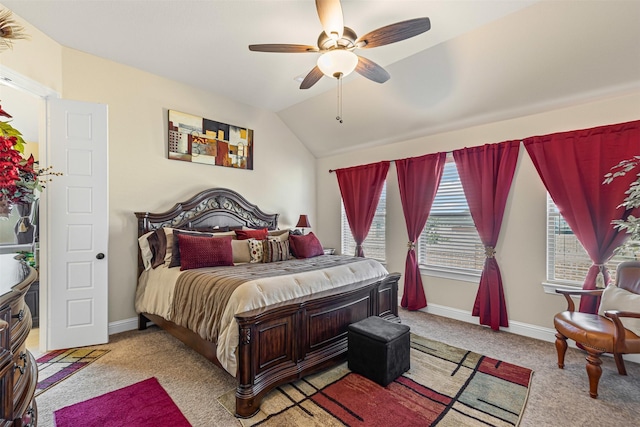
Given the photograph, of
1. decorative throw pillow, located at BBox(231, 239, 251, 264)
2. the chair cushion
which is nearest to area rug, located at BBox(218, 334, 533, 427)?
the chair cushion

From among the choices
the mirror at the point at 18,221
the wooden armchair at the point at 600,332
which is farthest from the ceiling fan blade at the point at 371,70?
the mirror at the point at 18,221

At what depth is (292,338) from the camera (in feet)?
7.36

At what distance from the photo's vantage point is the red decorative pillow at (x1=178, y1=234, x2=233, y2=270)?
2965mm

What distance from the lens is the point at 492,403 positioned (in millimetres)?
2080

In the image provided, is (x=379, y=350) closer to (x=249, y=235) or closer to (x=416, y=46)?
(x=249, y=235)

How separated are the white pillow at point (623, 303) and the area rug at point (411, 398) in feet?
2.71

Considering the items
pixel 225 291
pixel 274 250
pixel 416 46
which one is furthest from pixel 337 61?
pixel 274 250

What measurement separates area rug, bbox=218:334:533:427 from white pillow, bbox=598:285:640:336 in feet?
2.71

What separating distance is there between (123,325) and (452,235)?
14.4ft

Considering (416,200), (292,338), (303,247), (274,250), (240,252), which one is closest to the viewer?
(292,338)

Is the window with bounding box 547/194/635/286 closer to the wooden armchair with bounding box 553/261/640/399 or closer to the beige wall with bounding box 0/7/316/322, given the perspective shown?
the wooden armchair with bounding box 553/261/640/399

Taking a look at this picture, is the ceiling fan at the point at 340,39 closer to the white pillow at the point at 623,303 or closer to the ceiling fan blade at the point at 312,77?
the ceiling fan blade at the point at 312,77

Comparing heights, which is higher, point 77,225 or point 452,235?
point 77,225

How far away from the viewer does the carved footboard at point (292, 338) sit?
6.39 feet
